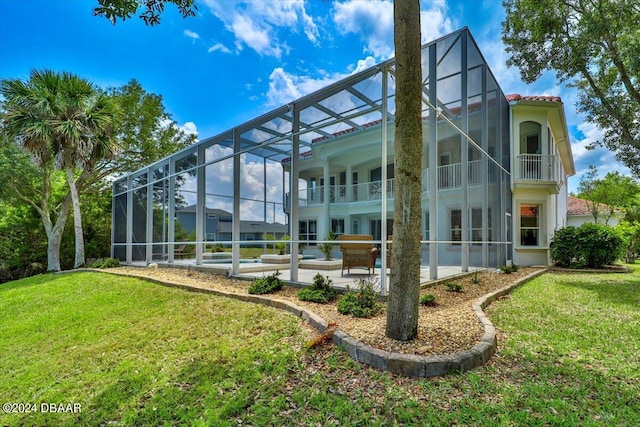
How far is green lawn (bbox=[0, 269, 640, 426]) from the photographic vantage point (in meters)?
2.67

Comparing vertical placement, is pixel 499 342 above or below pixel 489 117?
below

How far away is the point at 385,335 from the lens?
3.83 m

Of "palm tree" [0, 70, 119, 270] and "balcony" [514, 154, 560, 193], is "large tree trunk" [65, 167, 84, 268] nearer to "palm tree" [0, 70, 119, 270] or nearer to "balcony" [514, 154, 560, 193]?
"palm tree" [0, 70, 119, 270]

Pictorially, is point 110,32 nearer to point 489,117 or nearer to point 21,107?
point 21,107

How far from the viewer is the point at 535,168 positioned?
12.7 meters

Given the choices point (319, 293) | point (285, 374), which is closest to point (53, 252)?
point (319, 293)

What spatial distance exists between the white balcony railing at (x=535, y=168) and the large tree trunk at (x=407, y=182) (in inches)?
434

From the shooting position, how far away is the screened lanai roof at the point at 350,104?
7.05 metres

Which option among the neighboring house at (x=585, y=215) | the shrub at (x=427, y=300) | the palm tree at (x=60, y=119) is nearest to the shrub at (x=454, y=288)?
the shrub at (x=427, y=300)

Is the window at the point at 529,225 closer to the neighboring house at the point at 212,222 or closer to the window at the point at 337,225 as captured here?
the window at the point at 337,225

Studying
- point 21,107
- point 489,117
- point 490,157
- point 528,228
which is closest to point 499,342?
point 490,157

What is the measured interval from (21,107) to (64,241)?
779 cm

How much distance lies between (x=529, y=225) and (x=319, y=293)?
1122 cm

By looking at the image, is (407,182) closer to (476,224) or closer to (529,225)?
(476,224)
